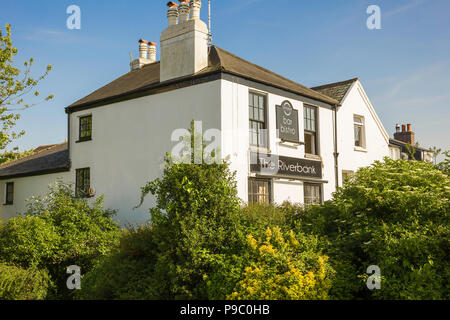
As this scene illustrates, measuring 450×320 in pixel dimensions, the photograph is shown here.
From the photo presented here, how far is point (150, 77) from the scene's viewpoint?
19000 millimetres

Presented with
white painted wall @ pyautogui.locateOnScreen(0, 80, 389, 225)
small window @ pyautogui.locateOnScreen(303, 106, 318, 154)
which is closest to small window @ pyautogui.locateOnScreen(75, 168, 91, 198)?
white painted wall @ pyautogui.locateOnScreen(0, 80, 389, 225)

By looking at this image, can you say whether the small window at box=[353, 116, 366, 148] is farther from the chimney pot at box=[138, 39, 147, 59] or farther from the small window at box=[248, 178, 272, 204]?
the chimney pot at box=[138, 39, 147, 59]

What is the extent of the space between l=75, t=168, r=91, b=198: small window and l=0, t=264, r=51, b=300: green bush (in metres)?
7.30

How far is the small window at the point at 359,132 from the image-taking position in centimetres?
2167

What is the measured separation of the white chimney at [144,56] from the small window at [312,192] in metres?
10.3

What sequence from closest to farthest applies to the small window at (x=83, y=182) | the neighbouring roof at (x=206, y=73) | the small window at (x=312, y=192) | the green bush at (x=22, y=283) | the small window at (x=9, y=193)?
the green bush at (x=22, y=283)
the neighbouring roof at (x=206, y=73)
the small window at (x=312, y=192)
the small window at (x=83, y=182)
the small window at (x=9, y=193)

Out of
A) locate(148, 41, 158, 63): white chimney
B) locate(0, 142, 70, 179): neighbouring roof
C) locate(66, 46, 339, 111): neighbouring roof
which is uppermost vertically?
locate(148, 41, 158, 63): white chimney

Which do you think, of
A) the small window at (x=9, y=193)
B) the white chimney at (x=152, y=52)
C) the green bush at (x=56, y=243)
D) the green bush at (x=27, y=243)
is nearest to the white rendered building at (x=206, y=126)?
the white chimney at (x=152, y=52)

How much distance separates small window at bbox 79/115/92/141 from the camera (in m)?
19.7

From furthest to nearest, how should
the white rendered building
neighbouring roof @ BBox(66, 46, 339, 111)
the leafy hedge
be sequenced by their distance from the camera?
neighbouring roof @ BBox(66, 46, 339, 111), the white rendered building, the leafy hedge

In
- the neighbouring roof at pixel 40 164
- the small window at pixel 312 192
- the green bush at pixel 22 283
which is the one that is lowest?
the green bush at pixel 22 283

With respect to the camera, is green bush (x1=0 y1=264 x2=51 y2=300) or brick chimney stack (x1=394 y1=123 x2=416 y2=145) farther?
brick chimney stack (x1=394 y1=123 x2=416 y2=145)

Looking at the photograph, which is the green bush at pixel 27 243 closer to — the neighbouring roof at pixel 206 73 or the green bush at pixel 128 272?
the green bush at pixel 128 272
